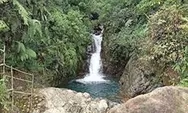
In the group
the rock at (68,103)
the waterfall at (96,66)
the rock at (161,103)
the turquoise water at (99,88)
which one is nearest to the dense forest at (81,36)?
the waterfall at (96,66)

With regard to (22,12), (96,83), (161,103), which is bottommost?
(96,83)

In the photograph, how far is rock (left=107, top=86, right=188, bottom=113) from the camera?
175 inches

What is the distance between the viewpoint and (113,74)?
54.3ft

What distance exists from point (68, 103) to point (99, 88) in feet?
15.7

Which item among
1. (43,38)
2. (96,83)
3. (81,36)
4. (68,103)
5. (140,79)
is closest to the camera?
(68,103)

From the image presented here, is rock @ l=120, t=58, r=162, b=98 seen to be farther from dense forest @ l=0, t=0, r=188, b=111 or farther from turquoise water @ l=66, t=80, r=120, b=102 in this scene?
turquoise water @ l=66, t=80, r=120, b=102

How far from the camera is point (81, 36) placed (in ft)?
51.6

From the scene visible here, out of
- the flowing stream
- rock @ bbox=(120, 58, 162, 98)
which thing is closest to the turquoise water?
the flowing stream

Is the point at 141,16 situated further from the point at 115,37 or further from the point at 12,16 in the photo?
the point at 12,16

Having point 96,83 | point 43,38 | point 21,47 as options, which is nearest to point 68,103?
point 21,47

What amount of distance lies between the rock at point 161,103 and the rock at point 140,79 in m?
Answer: 5.64

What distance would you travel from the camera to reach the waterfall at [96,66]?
16067 mm

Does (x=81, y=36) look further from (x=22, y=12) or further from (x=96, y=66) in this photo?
(x=22, y=12)

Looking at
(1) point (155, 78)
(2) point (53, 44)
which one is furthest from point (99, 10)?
(1) point (155, 78)
